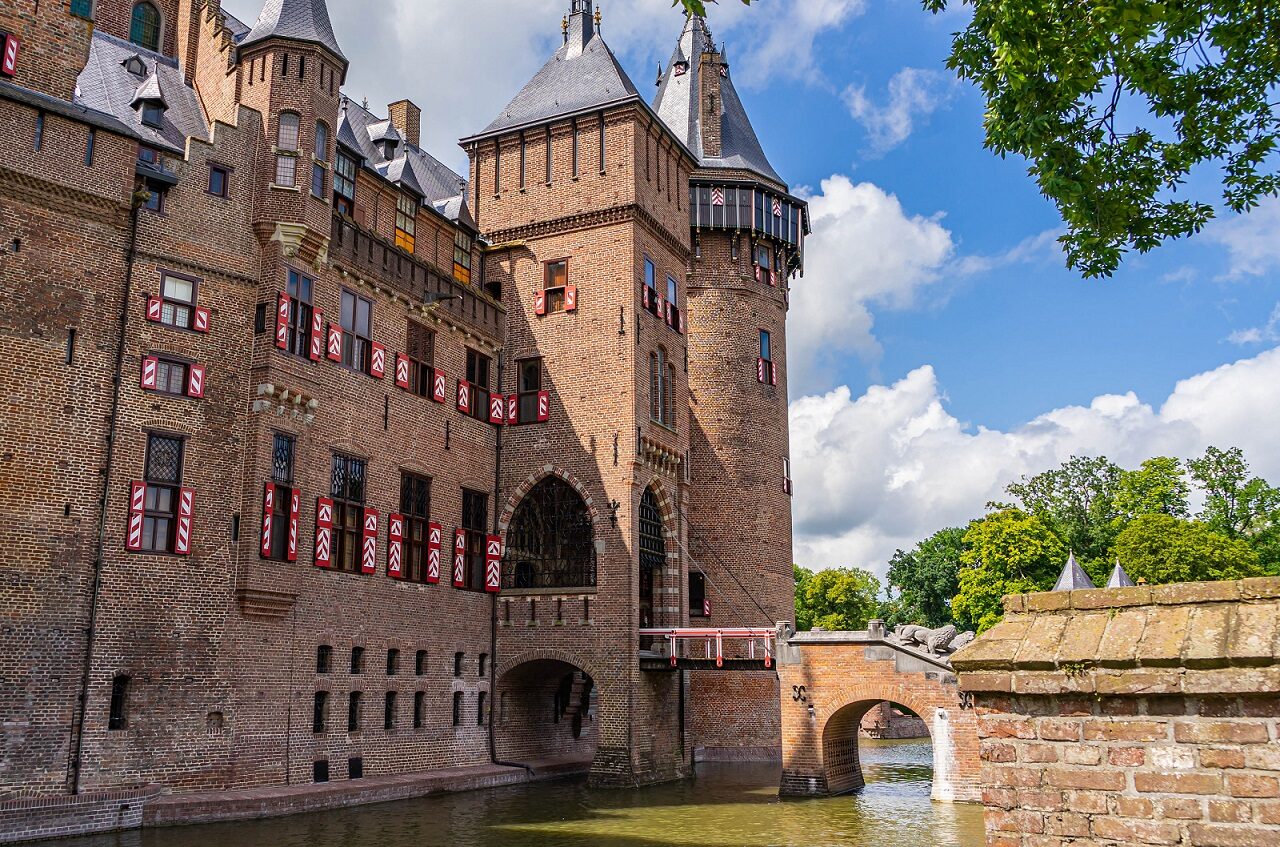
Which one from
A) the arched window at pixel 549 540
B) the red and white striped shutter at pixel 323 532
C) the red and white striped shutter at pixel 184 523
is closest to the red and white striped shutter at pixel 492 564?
the arched window at pixel 549 540

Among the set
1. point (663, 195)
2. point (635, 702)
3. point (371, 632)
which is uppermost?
point (663, 195)

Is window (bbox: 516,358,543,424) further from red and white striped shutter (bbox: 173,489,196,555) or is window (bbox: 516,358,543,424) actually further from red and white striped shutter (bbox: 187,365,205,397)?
red and white striped shutter (bbox: 173,489,196,555)

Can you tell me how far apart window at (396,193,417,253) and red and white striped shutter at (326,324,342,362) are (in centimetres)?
401

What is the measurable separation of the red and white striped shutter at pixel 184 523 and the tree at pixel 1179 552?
108ft

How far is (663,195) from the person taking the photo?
3031 cm

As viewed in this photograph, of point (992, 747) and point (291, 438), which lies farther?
point (291, 438)

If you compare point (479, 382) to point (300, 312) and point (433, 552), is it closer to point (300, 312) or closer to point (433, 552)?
point (433, 552)

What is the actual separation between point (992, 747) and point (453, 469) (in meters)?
21.9

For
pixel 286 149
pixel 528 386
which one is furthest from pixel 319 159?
pixel 528 386

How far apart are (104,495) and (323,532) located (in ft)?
15.2

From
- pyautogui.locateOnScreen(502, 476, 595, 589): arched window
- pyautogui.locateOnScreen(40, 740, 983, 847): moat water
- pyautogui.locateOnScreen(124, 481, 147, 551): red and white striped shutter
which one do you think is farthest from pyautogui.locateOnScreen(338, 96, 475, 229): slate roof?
pyautogui.locateOnScreen(40, 740, 983, 847): moat water

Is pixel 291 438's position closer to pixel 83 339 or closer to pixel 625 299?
pixel 83 339

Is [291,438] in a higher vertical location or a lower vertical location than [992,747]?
higher

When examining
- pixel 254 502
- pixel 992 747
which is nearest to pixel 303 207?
pixel 254 502
